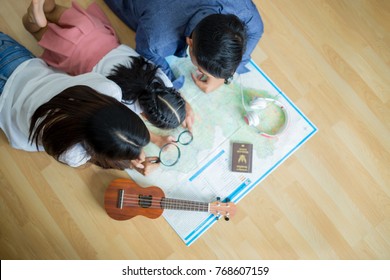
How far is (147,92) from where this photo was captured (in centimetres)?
94

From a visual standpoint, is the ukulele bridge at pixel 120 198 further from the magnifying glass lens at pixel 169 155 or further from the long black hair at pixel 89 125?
the long black hair at pixel 89 125

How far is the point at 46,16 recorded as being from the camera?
3.74 feet

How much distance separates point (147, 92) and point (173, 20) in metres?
0.23

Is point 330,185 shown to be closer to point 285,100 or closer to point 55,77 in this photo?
point 285,100

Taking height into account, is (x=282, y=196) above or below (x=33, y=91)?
below

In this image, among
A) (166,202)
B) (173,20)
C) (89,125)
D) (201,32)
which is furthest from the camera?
(166,202)

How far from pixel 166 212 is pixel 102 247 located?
28 cm

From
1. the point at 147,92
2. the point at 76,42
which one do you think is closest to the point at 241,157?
the point at 147,92

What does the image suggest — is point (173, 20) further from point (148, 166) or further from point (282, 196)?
point (282, 196)

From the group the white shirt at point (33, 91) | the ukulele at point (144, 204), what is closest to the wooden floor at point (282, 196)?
the ukulele at point (144, 204)

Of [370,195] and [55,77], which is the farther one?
[370,195]

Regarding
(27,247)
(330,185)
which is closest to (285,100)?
(330,185)
